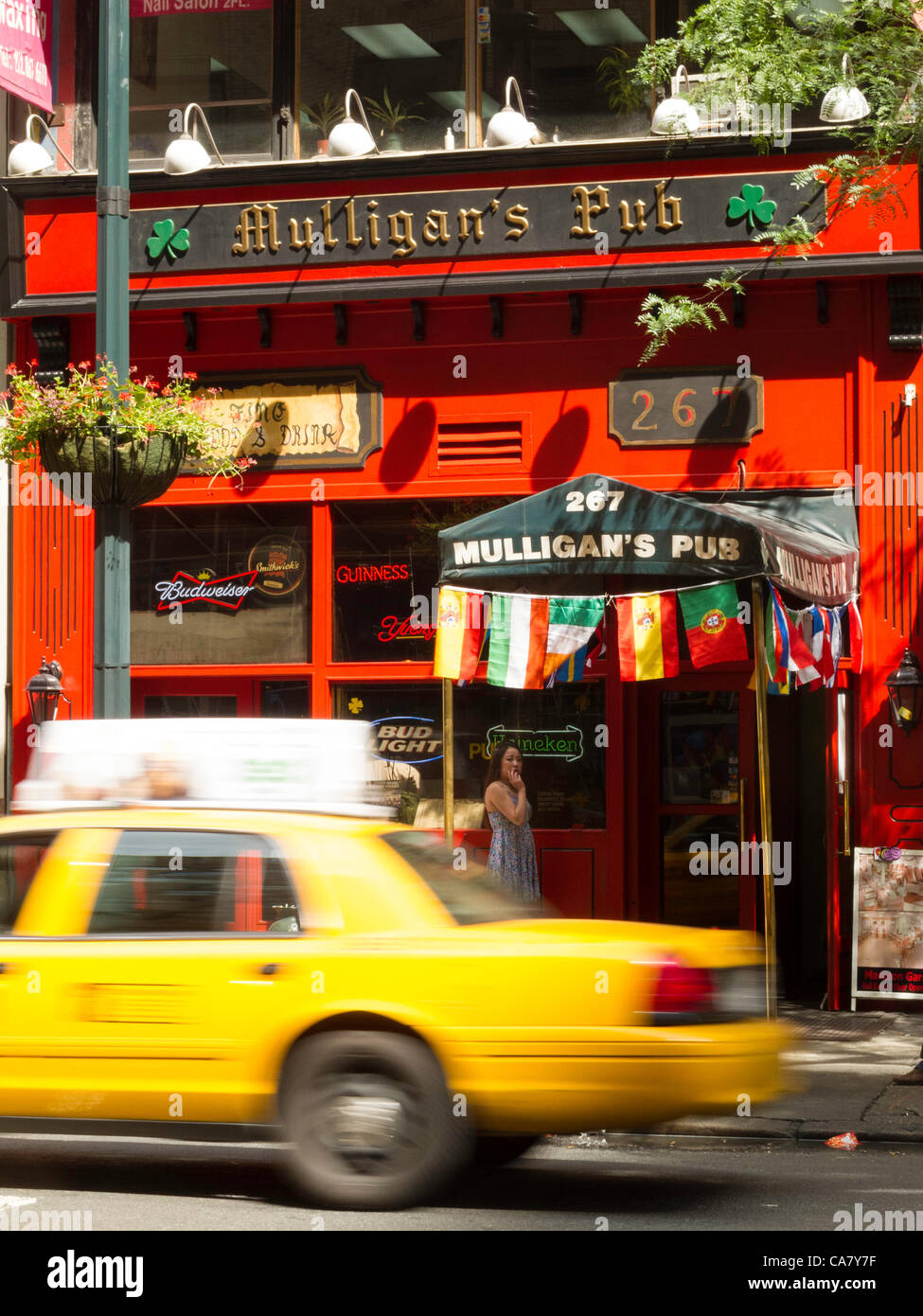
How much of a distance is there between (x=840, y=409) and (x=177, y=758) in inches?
284

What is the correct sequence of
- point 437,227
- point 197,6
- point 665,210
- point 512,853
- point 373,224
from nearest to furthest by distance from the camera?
point 512,853, point 665,210, point 437,227, point 373,224, point 197,6

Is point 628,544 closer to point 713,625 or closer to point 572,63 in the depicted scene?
point 713,625

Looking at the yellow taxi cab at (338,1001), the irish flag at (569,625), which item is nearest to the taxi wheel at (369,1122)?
the yellow taxi cab at (338,1001)

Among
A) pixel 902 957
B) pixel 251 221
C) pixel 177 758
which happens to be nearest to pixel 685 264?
pixel 251 221

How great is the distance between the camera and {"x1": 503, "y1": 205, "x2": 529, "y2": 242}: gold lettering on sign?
1327cm

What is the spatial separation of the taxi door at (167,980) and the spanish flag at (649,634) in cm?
448

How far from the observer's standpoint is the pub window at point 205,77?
46.1 feet

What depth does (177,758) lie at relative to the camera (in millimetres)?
7410

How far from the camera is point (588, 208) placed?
13180 mm

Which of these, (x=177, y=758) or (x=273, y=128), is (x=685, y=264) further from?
(x=177, y=758)

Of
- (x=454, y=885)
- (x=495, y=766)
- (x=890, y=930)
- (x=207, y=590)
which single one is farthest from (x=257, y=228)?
(x=454, y=885)

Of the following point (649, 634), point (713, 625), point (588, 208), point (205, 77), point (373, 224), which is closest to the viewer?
point (713, 625)

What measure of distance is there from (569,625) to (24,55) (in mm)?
5964

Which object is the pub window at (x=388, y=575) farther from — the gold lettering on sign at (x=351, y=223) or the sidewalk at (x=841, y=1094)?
the sidewalk at (x=841, y=1094)
